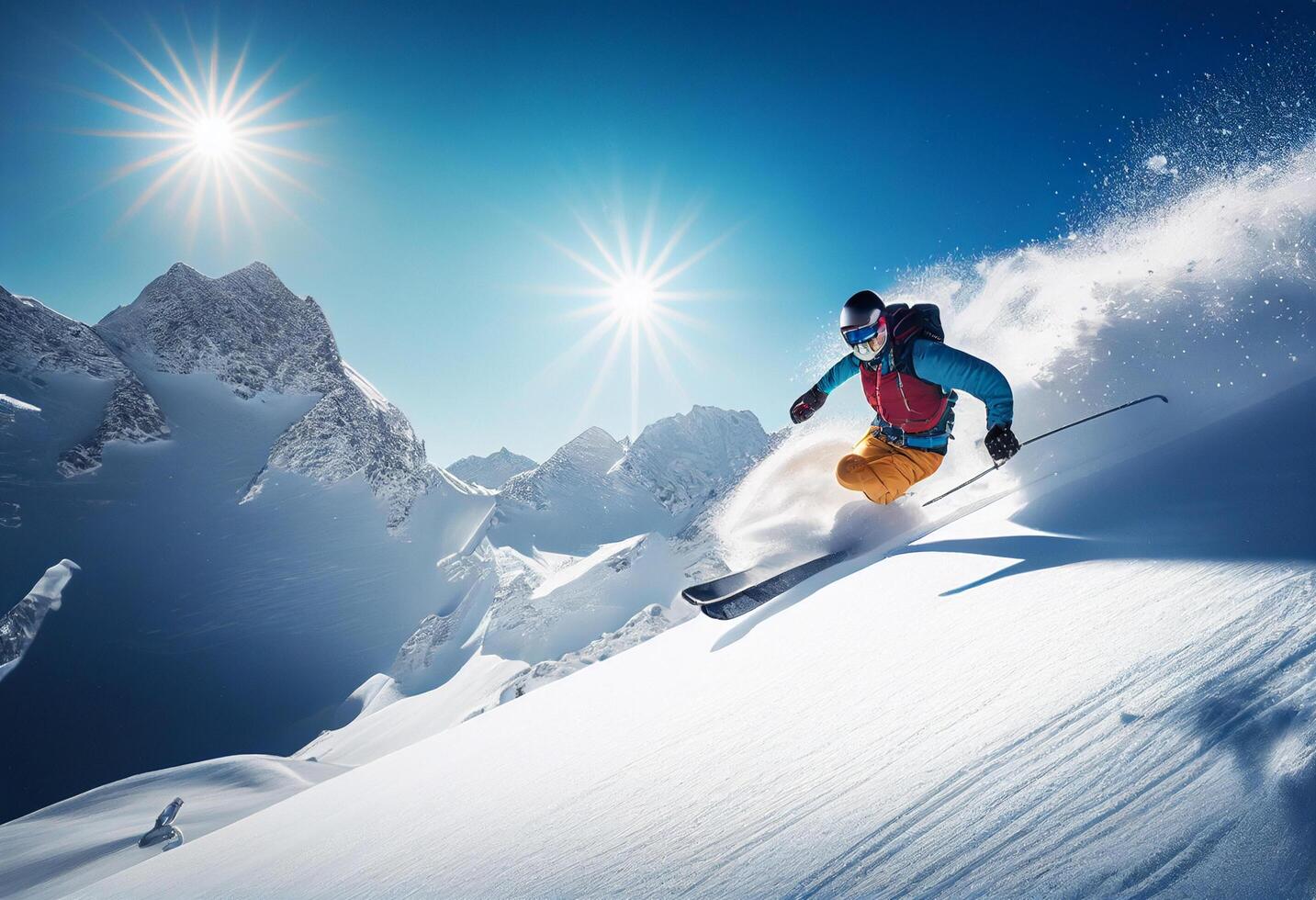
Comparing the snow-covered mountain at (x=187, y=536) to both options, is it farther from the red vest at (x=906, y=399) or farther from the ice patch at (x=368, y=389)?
the red vest at (x=906, y=399)

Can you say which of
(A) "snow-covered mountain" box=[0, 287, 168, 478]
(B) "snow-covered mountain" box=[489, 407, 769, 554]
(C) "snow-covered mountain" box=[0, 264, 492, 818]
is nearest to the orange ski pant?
(C) "snow-covered mountain" box=[0, 264, 492, 818]

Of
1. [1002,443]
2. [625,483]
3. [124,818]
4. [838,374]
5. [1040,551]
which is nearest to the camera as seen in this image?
[1040,551]

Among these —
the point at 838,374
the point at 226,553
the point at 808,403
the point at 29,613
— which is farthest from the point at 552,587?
the point at 838,374

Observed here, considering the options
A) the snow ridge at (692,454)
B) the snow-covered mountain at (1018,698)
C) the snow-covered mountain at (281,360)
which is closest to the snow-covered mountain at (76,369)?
the snow-covered mountain at (281,360)

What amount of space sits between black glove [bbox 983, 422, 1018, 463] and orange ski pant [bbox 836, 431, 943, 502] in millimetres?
767

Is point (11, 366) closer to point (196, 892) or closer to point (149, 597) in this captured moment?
point (149, 597)

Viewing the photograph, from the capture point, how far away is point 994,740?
928mm

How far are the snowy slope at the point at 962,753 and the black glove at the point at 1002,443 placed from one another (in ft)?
3.71

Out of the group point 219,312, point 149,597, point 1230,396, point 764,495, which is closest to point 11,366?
point 219,312

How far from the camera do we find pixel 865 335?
4.07 m

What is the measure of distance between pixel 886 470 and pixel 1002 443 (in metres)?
0.92

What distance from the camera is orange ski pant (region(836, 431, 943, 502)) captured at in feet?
Result: 14.4

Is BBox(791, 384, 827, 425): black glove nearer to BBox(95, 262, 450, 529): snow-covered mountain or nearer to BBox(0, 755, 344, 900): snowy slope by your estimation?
BBox(0, 755, 344, 900): snowy slope

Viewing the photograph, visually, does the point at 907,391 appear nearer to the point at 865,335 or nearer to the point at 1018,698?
the point at 865,335
